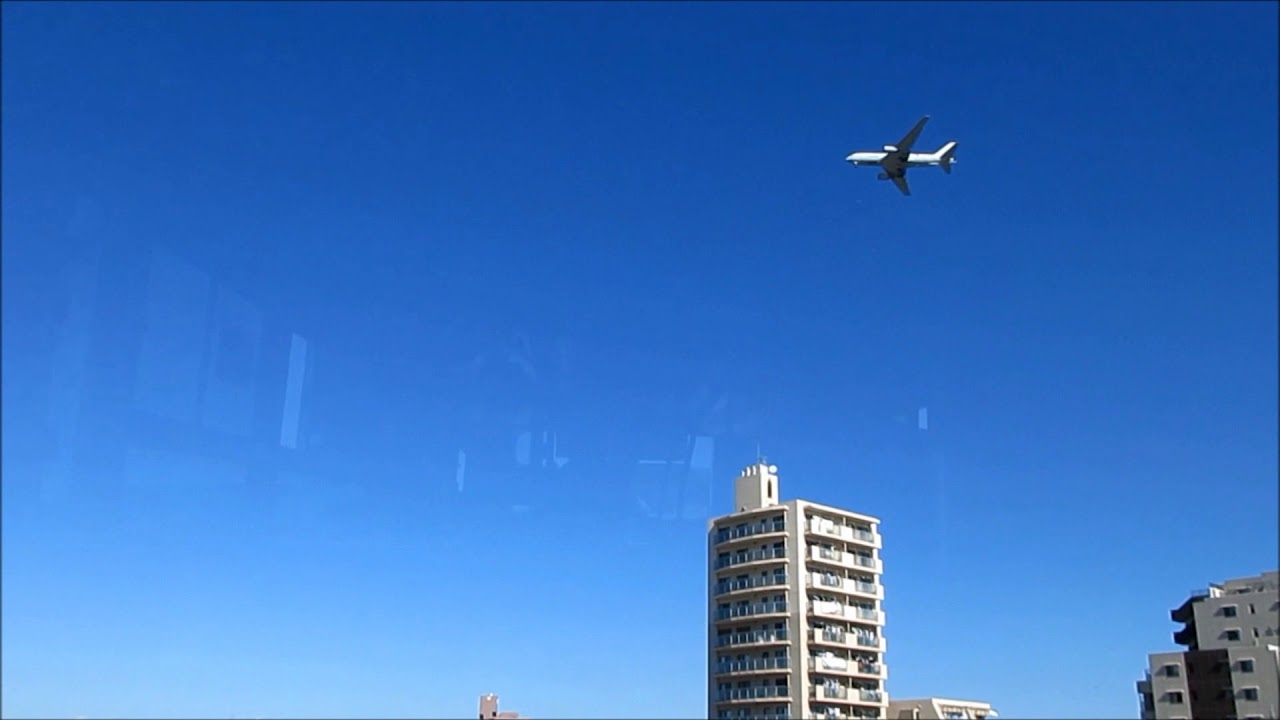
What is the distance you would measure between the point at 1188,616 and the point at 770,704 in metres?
17.8

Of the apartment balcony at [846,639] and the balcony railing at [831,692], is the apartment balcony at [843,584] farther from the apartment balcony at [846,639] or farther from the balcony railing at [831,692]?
the balcony railing at [831,692]

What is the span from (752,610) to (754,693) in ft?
9.74

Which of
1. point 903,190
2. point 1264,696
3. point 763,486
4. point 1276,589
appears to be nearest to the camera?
point 903,190

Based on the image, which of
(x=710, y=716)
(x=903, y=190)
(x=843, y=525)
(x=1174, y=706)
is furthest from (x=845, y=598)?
(x=903, y=190)

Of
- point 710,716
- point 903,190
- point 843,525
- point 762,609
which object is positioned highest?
point 903,190

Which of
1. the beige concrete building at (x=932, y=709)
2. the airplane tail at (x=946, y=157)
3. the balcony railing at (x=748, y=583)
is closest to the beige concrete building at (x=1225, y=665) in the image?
the beige concrete building at (x=932, y=709)

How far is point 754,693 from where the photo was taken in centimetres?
4069

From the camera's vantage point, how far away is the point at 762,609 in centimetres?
4169

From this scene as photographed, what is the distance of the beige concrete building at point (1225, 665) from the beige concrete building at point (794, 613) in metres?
9.79

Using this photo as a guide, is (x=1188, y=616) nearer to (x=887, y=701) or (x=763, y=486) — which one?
(x=887, y=701)

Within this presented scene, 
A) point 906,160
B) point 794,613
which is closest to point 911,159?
point 906,160

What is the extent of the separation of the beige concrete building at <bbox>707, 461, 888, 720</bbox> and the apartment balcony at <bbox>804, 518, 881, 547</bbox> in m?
0.05

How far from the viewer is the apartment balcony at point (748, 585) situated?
137 ft

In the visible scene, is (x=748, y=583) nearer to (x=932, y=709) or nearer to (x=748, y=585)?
(x=748, y=585)
